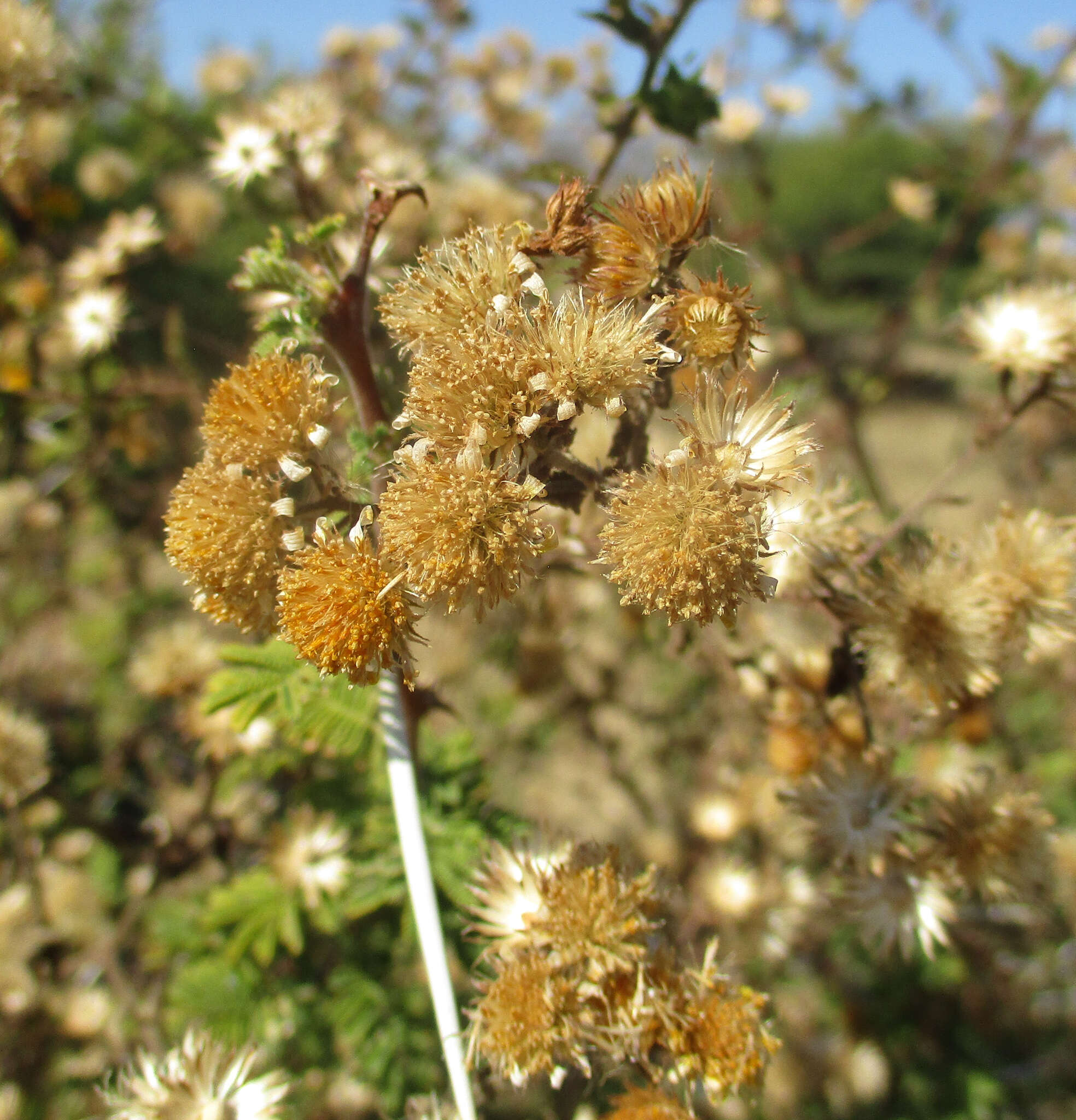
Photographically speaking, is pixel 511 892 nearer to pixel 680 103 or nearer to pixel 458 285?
pixel 458 285

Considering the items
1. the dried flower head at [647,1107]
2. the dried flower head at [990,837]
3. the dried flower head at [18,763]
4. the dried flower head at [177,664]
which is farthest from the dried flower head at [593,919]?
the dried flower head at [18,763]

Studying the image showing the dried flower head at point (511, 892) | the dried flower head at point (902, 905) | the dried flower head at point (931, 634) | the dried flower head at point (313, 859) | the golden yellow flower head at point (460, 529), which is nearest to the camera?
the golden yellow flower head at point (460, 529)

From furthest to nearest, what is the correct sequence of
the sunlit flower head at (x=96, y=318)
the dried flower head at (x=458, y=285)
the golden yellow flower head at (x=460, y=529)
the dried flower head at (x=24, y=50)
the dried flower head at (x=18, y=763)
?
the sunlit flower head at (x=96, y=318), the dried flower head at (x=18, y=763), the dried flower head at (x=24, y=50), the dried flower head at (x=458, y=285), the golden yellow flower head at (x=460, y=529)

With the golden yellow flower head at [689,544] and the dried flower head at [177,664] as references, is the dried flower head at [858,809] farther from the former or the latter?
the dried flower head at [177,664]

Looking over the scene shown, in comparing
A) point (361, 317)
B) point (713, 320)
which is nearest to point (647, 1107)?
point (713, 320)

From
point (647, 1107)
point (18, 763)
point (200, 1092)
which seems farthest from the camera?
point (18, 763)

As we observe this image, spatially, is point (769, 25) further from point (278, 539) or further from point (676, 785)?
point (278, 539)

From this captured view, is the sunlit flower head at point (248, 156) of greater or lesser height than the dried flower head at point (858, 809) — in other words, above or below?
above
